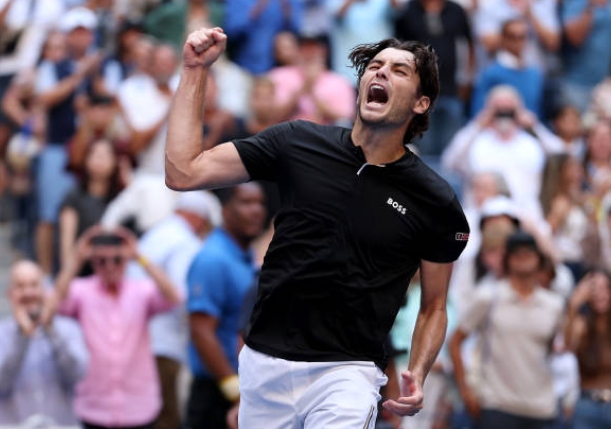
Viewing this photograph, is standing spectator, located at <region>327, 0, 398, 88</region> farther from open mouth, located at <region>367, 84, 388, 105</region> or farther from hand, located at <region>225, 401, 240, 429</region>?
open mouth, located at <region>367, 84, 388, 105</region>

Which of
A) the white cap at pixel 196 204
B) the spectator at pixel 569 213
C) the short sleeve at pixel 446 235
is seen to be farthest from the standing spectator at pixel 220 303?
the spectator at pixel 569 213

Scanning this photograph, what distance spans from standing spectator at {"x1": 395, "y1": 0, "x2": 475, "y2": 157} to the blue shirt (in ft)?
15.9

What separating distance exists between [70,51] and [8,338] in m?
4.62

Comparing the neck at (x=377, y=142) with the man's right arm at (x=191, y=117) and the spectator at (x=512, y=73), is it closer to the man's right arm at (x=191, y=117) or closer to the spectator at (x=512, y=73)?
the man's right arm at (x=191, y=117)

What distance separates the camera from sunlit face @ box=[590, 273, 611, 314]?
31.3 ft

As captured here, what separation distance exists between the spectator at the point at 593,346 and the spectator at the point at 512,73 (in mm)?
3959

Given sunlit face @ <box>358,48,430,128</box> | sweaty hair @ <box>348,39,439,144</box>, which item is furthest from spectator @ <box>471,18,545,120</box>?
sunlit face @ <box>358,48,430,128</box>

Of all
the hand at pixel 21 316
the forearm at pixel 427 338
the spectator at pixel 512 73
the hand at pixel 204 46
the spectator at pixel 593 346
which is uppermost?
the hand at pixel 204 46

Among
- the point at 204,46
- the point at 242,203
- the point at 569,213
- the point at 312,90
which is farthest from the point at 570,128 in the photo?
the point at 204,46

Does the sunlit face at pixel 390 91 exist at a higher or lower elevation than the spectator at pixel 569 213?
higher

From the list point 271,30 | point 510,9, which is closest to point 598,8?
point 510,9

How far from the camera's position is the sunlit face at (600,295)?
953 cm

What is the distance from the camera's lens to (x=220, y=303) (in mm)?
8656

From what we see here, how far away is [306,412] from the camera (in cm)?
555
